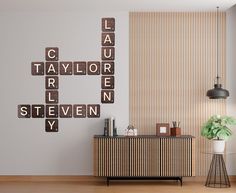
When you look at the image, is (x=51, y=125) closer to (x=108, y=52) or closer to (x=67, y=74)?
(x=67, y=74)

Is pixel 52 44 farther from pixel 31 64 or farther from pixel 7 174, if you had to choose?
pixel 7 174

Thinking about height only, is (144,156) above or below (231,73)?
below

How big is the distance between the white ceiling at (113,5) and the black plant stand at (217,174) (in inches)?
93.3

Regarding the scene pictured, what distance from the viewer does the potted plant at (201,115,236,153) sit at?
8.50 metres

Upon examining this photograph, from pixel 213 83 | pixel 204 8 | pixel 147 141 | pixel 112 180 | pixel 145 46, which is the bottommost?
pixel 112 180

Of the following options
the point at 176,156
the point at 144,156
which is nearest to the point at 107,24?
the point at 144,156

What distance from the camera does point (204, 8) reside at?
8.75 meters

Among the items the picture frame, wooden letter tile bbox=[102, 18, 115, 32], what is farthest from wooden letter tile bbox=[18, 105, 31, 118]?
the picture frame

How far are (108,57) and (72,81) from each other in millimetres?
714

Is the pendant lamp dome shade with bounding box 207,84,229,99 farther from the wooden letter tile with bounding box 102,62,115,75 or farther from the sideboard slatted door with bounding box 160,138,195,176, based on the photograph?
the wooden letter tile with bounding box 102,62,115,75

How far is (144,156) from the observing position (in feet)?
28.2

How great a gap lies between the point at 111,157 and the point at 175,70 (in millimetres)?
1810

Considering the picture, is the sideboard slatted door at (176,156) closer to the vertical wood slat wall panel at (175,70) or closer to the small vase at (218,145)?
the small vase at (218,145)

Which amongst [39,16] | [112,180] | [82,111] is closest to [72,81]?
[82,111]
